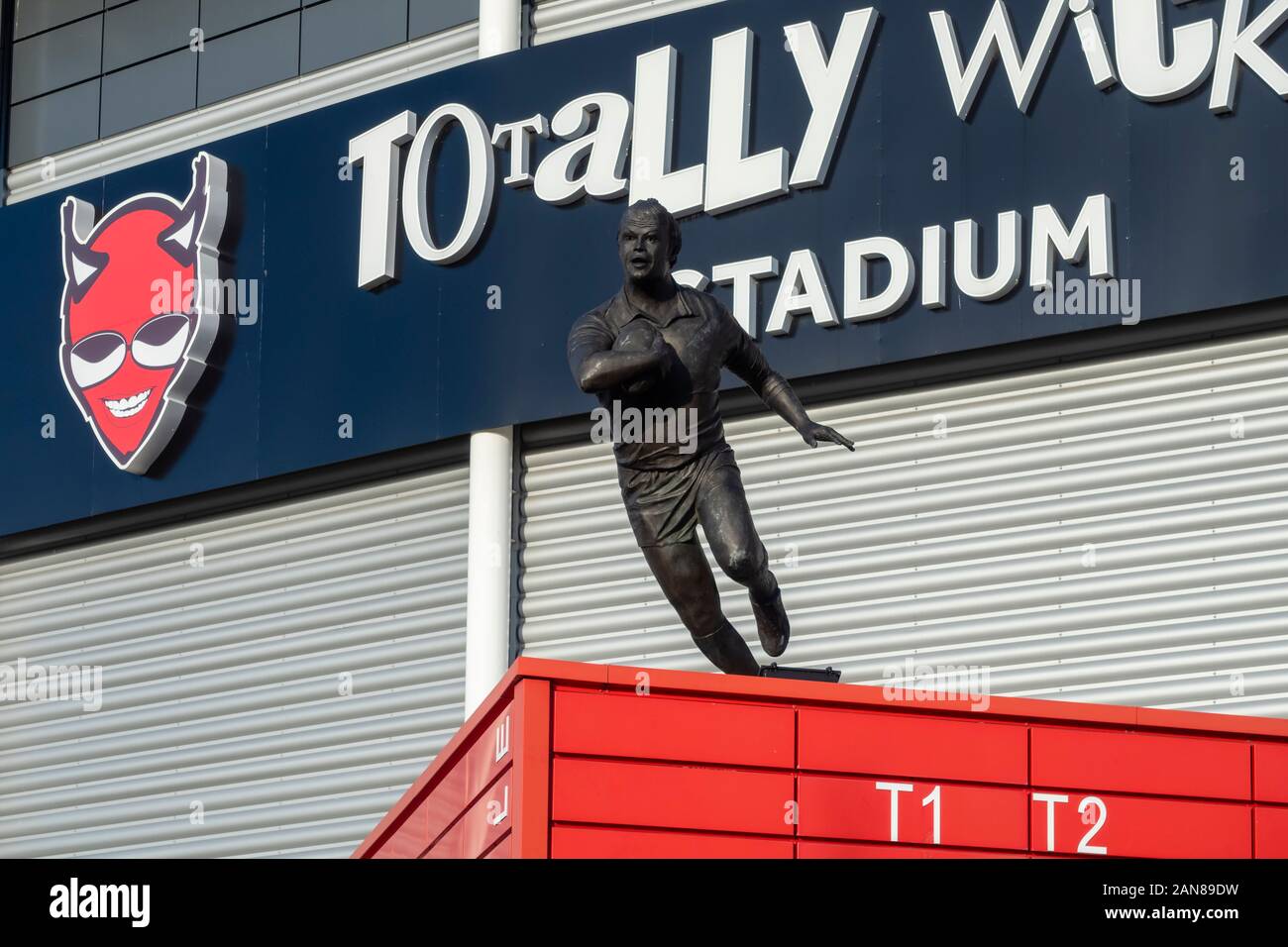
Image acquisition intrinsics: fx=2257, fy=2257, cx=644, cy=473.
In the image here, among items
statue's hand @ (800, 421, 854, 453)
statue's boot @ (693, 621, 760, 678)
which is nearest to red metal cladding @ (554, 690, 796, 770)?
statue's boot @ (693, 621, 760, 678)

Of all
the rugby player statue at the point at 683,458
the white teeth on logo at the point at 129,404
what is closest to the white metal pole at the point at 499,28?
the white teeth on logo at the point at 129,404

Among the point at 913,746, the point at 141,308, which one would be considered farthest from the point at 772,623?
the point at 141,308

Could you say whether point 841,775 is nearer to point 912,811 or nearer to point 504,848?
point 912,811

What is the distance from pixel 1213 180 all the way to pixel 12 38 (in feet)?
45.4

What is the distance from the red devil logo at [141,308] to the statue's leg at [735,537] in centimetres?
1067

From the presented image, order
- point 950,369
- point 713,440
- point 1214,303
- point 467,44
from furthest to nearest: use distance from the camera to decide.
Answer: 1. point 467,44
2. point 950,369
3. point 1214,303
4. point 713,440

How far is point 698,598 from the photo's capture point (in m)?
12.0

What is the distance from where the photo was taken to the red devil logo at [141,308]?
21609 millimetres

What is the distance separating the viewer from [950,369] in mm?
17922

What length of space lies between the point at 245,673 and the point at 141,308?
153 inches

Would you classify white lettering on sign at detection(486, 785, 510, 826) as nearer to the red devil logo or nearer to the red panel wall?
the red panel wall

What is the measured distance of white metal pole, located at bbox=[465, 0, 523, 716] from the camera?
19.2 meters
